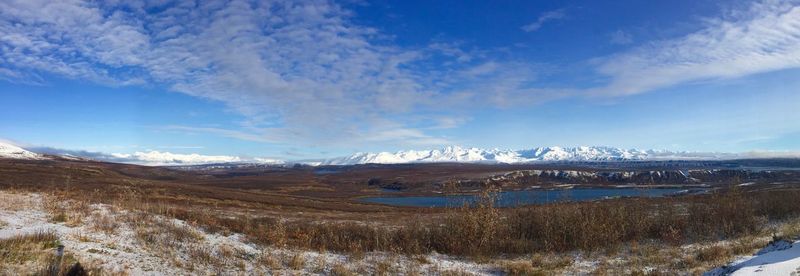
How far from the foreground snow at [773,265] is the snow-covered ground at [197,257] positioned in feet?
14.9

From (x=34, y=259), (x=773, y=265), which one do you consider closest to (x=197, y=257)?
(x=34, y=259)

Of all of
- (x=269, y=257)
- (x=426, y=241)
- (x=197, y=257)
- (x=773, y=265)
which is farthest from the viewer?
(x=426, y=241)

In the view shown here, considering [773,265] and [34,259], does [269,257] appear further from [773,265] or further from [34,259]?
[773,265]

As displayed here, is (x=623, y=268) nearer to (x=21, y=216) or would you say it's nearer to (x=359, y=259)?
(x=359, y=259)

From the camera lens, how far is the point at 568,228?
13.8m

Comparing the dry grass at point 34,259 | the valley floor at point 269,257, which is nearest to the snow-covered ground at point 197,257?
the valley floor at point 269,257

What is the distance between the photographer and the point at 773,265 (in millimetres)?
8133

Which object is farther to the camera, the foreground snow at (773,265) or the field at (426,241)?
the field at (426,241)

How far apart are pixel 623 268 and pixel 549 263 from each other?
1609 millimetres

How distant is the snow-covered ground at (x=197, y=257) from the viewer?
30.2ft

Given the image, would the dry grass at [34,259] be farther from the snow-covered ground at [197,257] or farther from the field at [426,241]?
the snow-covered ground at [197,257]

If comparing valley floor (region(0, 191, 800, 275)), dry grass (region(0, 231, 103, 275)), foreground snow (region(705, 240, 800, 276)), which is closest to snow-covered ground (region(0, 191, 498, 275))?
valley floor (region(0, 191, 800, 275))

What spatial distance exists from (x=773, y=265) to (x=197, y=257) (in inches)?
445

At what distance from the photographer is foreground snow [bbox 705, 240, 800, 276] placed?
776 centimetres
